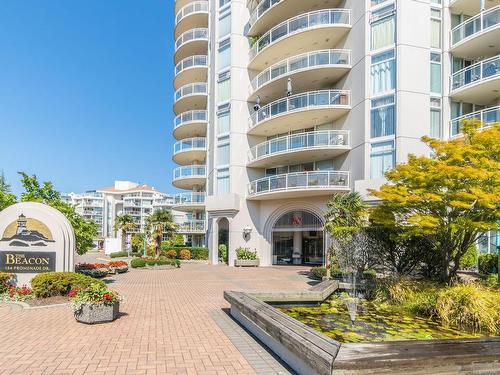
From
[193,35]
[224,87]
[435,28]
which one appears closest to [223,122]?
[224,87]

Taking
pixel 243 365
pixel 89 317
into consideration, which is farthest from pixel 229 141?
pixel 243 365

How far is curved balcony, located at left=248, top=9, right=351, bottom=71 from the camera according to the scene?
24.1 metres

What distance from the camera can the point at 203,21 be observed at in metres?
38.2

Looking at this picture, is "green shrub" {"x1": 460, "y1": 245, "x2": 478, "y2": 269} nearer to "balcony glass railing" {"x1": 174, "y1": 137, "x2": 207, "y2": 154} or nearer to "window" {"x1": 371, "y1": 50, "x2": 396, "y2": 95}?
"window" {"x1": 371, "y1": 50, "x2": 396, "y2": 95}

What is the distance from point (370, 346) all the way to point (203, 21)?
3879 centimetres

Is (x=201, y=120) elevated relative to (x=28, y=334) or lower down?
elevated

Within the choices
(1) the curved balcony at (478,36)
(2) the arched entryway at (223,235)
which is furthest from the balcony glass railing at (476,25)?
(2) the arched entryway at (223,235)

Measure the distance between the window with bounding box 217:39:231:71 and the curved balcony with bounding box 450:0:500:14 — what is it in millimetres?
16336

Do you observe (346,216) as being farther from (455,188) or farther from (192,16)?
(192,16)

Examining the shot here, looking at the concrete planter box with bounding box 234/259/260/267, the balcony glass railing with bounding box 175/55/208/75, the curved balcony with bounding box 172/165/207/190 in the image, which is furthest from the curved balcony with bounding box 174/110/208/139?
the concrete planter box with bounding box 234/259/260/267

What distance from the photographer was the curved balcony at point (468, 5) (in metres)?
20.9

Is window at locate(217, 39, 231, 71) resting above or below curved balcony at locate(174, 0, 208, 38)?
below

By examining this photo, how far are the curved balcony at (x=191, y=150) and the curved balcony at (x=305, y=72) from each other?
32.9ft

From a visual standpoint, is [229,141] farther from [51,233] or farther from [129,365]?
[129,365]
